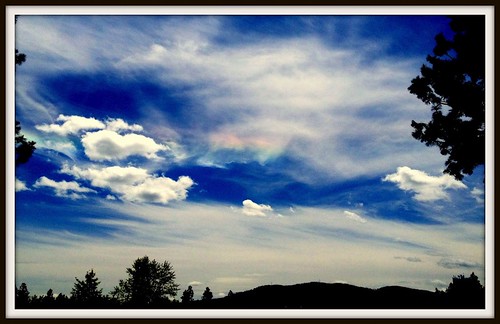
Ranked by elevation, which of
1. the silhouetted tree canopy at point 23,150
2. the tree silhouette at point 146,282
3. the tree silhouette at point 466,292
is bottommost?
the tree silhouette at point 146,282

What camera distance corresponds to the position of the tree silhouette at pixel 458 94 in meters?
13.1

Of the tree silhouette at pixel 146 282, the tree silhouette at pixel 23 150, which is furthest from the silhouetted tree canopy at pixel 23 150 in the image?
the tree silhouette at pixel 146 282

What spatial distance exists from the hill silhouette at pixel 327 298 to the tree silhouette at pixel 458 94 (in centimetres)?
520

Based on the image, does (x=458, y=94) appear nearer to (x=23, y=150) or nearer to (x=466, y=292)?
(x=466, y=292)

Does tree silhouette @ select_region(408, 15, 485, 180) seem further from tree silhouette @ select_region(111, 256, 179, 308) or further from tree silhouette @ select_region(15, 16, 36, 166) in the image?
tree silhouette @ select_region(111, 256, 179, 308)

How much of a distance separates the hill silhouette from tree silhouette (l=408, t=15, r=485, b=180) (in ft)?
17.1

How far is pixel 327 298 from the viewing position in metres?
9.38

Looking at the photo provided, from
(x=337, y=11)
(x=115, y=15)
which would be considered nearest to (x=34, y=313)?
(x=115, y=15)

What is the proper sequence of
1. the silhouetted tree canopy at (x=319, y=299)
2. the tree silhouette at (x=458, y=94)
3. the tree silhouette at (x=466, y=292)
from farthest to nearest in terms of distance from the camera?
the tree silhouette at (x=458, y=94)
the tree silhouette at (x=466, y=292)
the silhouetted tree canopy at (x=319, y=299)

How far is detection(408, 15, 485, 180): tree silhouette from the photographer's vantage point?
13.1 metres

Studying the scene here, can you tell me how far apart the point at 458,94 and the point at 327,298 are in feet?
27.2

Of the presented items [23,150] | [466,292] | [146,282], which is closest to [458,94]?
[466,292]

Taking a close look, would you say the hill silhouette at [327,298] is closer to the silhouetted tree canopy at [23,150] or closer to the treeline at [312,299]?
the treeline at [312,299]

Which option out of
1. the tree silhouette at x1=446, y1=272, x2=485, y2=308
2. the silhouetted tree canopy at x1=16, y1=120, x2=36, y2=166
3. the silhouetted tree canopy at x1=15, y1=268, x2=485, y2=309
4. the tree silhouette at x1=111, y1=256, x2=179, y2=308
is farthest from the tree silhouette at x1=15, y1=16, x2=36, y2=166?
the tree silhouette at x1=111, y1=256, x2=179, y2=308
